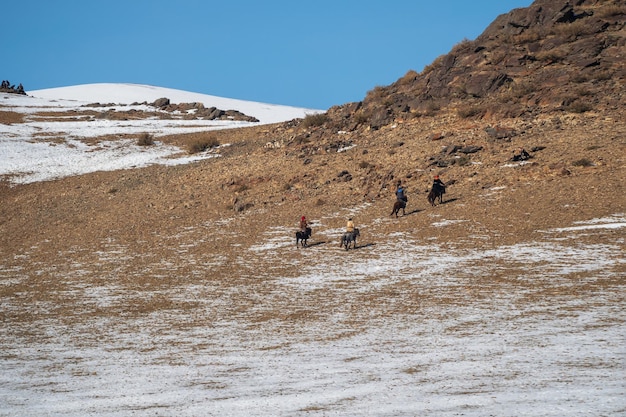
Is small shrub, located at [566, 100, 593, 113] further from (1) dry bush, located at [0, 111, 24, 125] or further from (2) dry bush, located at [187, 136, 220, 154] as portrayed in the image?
(1) dry bush, located at [0, 111, 24, 125]

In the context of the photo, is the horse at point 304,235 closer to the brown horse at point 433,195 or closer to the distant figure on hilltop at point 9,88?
the brown horse at point 433,195

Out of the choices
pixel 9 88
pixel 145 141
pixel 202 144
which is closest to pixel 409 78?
pixel 202 144

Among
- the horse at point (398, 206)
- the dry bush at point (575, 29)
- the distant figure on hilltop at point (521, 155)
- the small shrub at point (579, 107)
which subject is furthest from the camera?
the dry bush at point (575, 29)

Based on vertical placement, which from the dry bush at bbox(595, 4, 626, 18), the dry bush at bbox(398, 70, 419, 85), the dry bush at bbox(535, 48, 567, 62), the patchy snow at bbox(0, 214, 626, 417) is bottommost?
the patchy snow at bbox(0, 214, 626, 417)

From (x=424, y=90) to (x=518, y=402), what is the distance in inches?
1622

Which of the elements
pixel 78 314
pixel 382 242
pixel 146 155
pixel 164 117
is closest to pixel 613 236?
pixel 382 242

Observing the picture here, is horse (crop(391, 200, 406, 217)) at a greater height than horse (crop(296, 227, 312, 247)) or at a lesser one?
greater

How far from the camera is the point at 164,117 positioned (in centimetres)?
7631

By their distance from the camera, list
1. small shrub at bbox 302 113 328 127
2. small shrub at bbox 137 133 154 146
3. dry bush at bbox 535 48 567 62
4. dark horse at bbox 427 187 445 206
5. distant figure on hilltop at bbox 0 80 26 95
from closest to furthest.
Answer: dark horse at bbox 427 187 445 206
dry bush at bbox 535 48 567 62
small shrub at bbox 302 113 328 127
small shrub at bbox 137 133 154 146
distant figure on hilltop at bbox 0 80 26 95

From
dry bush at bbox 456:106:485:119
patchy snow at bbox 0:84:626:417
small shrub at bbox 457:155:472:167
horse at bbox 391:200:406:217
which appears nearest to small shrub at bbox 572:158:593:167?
small shrub at bbox 457:155:472:167

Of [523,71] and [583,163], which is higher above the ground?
[523,71]

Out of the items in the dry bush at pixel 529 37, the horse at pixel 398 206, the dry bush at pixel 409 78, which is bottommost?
the horse at pixel 398 206

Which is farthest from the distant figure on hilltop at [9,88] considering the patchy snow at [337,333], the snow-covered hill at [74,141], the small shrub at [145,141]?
the patchy snow at [337,333]

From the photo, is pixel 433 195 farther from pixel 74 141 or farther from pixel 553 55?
pixel 74 141
